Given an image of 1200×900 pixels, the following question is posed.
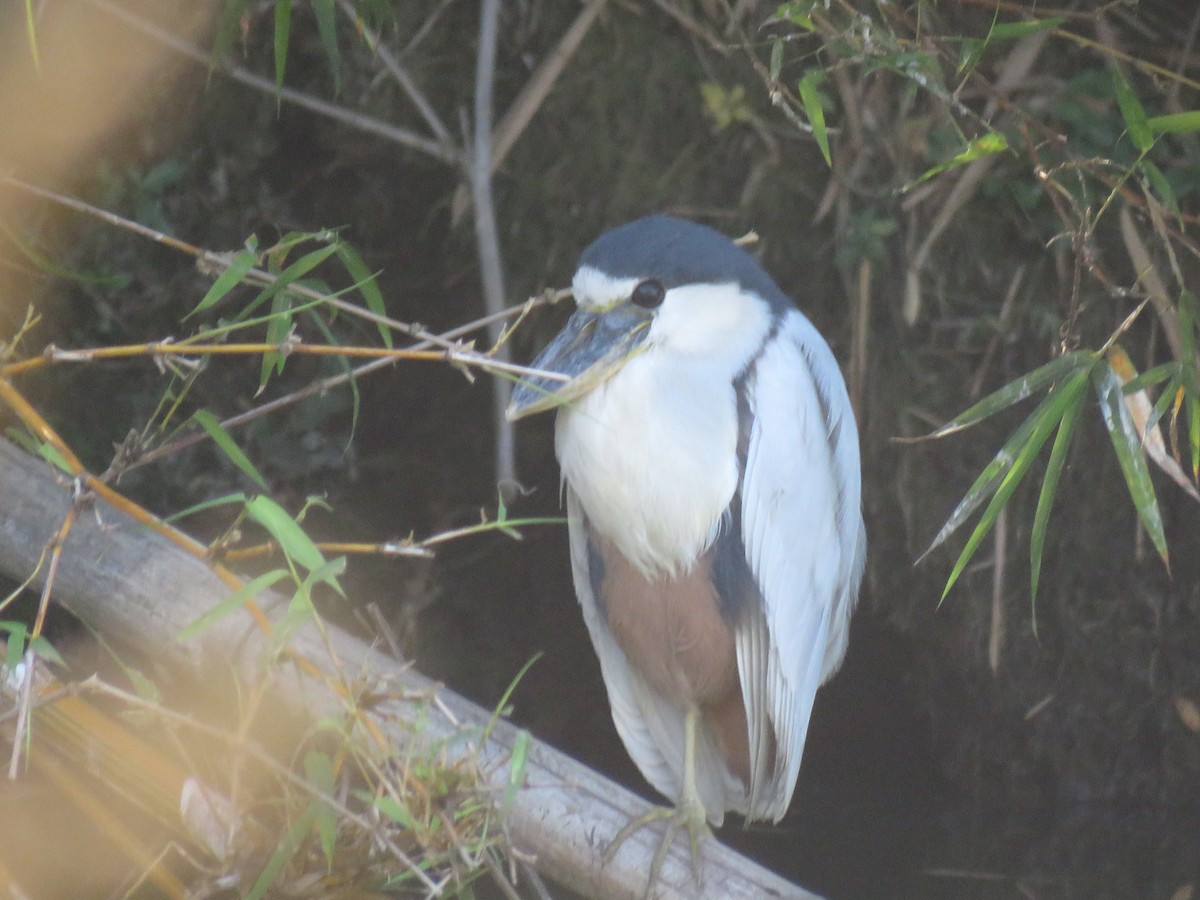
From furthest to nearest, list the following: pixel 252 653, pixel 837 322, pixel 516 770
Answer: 1. pixel 837 322
2. pixel 252 653
3. pixel 516 770

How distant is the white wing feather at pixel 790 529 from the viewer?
1272mm

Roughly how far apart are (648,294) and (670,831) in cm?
54

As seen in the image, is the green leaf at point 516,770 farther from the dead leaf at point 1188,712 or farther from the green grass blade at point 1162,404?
the dead leaf at point 1188,712

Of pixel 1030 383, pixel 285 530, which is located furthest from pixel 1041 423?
pixel 285 530

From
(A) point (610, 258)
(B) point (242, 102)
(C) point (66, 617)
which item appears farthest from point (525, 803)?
(B) point (242, 102)

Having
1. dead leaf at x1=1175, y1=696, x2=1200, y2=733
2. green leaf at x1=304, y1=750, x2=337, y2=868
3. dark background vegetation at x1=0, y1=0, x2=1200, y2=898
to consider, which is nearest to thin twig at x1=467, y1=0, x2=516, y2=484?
dark background vegetation at x1=0, y1=0, x2=1200, y2=898

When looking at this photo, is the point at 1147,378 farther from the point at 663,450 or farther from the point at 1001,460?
the point at 663,450

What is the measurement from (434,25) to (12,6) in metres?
0.59

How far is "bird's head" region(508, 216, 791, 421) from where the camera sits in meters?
1.25

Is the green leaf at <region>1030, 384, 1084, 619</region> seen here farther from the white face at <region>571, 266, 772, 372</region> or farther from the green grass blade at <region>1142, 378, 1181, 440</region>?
the white face at <region>571, 266, 772, 372</region>

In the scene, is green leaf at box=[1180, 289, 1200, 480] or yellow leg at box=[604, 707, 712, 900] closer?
green leaf at box=[1180, 289, 1200, 480]

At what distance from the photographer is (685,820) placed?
1.29 m

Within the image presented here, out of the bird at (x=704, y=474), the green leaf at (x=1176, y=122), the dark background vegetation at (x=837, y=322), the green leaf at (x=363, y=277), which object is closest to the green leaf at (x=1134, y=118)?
the green leaf at (x=1176, y=122)

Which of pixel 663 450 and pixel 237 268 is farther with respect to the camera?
pixel 663 450
